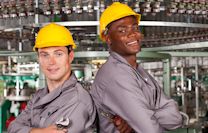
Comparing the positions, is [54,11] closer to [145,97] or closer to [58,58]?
[58,58]

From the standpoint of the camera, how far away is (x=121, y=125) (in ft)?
6.15

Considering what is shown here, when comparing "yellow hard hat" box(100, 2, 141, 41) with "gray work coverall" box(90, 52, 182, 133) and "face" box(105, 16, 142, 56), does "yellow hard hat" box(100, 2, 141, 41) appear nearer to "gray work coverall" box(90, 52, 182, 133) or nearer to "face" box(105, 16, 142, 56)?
"face" box(105, 16, 142, 56)

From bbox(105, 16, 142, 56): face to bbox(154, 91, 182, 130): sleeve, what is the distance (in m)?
0.32

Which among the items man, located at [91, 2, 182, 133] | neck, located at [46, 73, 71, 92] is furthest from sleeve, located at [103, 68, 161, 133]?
neck, located at [46, 73, 71, 92]

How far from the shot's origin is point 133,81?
1.87 m

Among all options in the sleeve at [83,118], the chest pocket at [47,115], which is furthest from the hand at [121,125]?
the chest pocket at [47,115]

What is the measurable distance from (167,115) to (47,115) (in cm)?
60

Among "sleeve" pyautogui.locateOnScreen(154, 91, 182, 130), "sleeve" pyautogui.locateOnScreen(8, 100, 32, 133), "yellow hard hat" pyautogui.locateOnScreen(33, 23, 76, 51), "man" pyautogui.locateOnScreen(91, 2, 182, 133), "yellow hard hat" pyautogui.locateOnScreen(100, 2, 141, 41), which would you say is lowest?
"sleeve" pyautogui.locateOnScreen(8, 100, 32, 133)

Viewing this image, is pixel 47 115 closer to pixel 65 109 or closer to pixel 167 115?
pixel 65 109

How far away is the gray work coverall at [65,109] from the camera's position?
6.03 ft

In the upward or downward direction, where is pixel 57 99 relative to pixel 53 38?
downward

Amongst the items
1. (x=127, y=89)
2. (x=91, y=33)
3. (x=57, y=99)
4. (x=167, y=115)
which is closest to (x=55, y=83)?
(x=57, y=99)

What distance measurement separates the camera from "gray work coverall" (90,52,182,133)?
1.80m

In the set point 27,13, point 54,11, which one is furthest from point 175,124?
point 27,13
